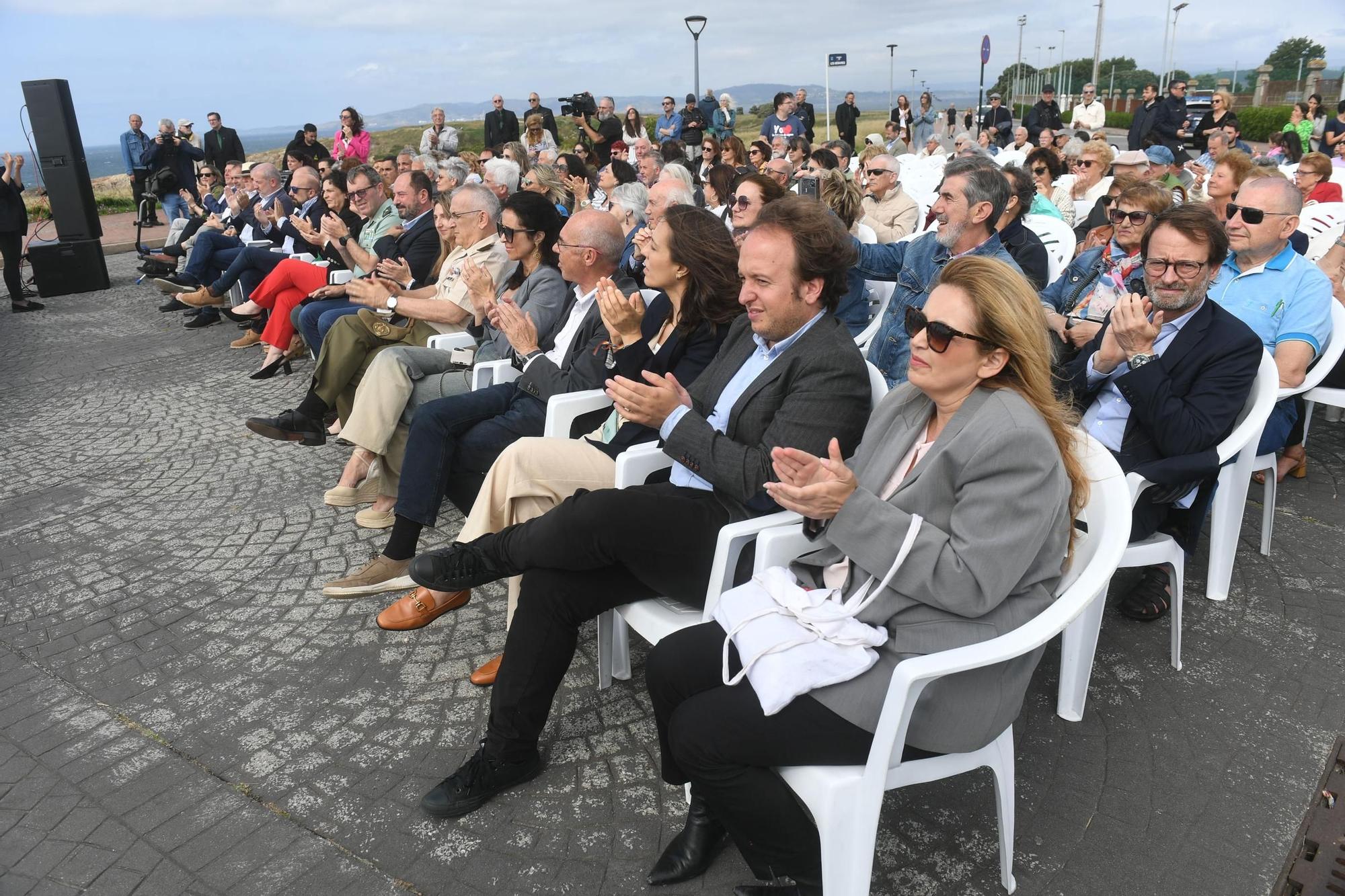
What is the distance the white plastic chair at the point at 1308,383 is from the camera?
3.49 m

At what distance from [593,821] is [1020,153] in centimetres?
1012

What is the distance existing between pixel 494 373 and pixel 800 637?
8.24 feet

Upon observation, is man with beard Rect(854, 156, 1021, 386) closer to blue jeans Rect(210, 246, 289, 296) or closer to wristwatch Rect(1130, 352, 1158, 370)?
wristwatch Rect(1130, 352, 1158, 370)

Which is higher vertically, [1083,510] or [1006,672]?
[1083,510]

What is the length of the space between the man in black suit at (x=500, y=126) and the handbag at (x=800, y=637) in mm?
13496

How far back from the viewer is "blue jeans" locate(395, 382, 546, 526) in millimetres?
3535

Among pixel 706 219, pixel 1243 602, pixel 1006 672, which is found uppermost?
pixel 706 219

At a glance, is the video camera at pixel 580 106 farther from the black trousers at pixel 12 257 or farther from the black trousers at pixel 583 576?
the black trousers at pixel 583 576

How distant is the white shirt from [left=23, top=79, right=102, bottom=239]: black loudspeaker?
9.28 metres

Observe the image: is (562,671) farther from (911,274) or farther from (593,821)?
(911,274)

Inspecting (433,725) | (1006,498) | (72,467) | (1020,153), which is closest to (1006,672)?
(1006,498)

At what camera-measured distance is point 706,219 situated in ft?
10.5

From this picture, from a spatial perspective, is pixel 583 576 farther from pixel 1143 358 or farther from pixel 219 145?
pixel 219 145

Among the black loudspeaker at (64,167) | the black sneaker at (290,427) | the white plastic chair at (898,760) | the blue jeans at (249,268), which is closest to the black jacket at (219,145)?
the black loudspeaker at (64,167)
